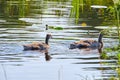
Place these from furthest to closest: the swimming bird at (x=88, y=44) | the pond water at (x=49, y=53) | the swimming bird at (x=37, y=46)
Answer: the swimming bird at (x=88, y=44) < the swimming bird at (x=37, y=46) < the pond water at (x=49, y=53)

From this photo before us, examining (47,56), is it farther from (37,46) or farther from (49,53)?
(37,46)

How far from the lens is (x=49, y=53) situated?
53.2 feet

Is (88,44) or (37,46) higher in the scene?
(37,46)

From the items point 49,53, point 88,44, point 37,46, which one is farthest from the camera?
point 88,44

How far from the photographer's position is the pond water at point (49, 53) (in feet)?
39.0

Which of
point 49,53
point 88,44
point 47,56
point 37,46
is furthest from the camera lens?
Answer: point 88,44

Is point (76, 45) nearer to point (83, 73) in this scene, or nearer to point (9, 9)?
point (83, 73)

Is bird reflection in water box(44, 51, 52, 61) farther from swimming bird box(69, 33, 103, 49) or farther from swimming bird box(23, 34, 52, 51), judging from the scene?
swimming bird box(69, 33, 103, 49)

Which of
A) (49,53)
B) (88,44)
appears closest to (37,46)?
(49,53)

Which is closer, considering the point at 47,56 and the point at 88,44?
the point at 47,56

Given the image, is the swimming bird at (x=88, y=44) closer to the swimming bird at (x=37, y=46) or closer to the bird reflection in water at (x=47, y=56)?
the swimming bird at (x=37, y=46)

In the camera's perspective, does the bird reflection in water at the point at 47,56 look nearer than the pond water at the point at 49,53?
No

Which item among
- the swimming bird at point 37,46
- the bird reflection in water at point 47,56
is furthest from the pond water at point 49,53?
the swimming bird at point 37,46

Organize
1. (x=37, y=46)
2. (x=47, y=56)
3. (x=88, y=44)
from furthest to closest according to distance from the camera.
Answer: (x=88, y=44) → (x=37, y=46) → (x=47, y=56)
